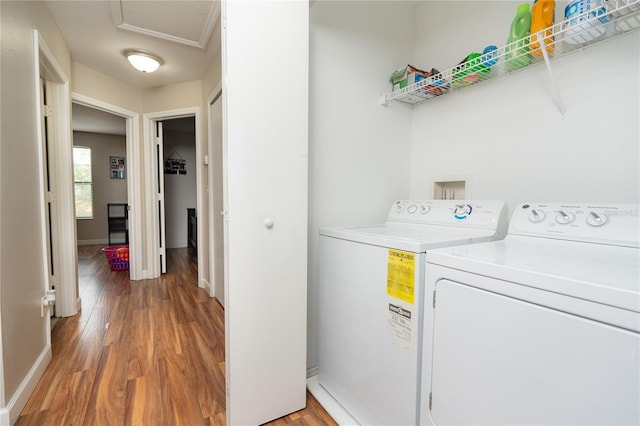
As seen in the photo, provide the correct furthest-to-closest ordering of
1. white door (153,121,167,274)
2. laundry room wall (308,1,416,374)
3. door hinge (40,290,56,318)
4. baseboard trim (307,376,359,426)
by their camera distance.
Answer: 1. white door (153,121,167,274)
2. door hinge (40,290,56,318)
3. laundry room wall (308,1,416,374)
4. baseboard trim (307,376,359,426)

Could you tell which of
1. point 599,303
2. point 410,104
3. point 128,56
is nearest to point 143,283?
point 128,56

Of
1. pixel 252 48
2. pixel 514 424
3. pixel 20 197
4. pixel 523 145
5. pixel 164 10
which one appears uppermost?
pixel 164 10

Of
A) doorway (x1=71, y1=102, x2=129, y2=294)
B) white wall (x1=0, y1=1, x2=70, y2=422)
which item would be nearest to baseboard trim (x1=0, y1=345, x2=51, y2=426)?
white wall (x1=0, y1=1, x2=70, y2=422)

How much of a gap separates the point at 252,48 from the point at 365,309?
126 centimetres

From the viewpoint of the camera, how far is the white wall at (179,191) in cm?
564

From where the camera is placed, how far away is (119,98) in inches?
128

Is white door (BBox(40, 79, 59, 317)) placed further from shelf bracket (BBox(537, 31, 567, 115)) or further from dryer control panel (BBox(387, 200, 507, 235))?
shelf bracket (BBox(537, 31, 567, 115))

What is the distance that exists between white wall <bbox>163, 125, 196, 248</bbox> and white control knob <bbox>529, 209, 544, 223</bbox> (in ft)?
18.9

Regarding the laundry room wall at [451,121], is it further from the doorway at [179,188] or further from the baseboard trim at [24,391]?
the doorway at [179,188]

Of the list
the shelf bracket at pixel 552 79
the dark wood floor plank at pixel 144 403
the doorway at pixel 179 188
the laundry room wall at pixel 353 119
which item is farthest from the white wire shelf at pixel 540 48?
the doorway at pixel 179 188

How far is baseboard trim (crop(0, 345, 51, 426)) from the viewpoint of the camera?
4.19 ft

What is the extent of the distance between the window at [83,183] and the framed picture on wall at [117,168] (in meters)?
0.37

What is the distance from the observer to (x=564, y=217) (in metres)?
1.17

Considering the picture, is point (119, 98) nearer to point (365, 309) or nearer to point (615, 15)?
point (365, 309)
